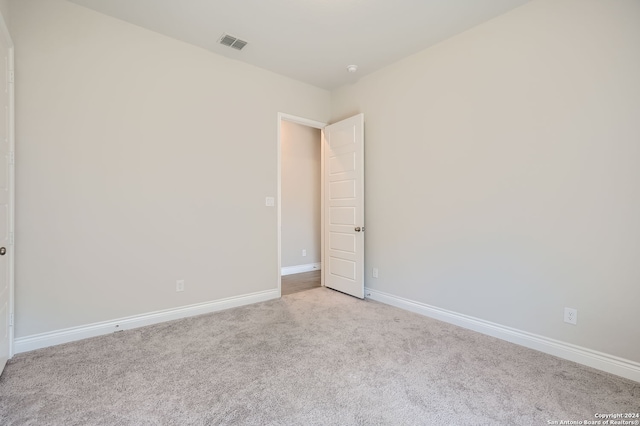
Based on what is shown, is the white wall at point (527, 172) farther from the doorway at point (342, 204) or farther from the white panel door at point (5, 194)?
the white panel door at point (5, 194)

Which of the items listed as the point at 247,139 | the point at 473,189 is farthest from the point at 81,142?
the point at 473,189

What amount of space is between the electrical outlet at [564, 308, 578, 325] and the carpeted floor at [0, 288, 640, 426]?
0.31 metres

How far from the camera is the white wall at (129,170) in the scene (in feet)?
7.54

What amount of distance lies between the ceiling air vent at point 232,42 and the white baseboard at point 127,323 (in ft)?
9.19

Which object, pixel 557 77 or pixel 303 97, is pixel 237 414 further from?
pixel 303 97

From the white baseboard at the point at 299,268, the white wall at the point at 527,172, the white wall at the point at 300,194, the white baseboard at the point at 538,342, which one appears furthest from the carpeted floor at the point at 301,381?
the white wall at the point at 300,194

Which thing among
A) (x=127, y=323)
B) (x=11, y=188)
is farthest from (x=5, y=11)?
(x=127, y=323)

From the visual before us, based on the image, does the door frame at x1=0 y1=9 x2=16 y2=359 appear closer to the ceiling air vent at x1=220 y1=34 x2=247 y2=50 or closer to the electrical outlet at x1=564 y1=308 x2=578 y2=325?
the ceiling air vent at x1=220 y1=34 x2=247 y2=50

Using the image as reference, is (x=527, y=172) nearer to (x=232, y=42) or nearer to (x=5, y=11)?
(x=232, y=42)

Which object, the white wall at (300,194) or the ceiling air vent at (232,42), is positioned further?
the white wall at (300,194)

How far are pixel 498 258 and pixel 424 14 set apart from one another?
227 cm

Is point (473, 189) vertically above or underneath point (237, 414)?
above

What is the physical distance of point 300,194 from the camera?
543 centimetres

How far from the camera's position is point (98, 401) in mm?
1679
